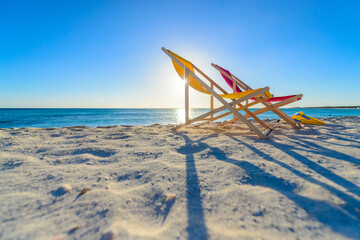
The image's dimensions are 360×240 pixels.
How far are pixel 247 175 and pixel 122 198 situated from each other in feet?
3.26

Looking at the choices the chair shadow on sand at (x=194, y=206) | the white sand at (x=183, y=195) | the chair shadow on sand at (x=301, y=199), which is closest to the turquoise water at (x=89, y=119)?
the white sand at (x=183, y=195)

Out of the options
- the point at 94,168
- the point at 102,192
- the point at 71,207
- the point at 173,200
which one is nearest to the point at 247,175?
the point at 173,200

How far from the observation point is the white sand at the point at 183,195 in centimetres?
79

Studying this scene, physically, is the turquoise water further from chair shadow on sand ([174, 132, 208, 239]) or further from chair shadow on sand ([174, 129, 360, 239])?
chair shadow on sand ([174, 129, 360, 239])

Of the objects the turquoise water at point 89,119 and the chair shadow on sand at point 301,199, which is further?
the turquoise water at point 89,119

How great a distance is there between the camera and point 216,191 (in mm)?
1120

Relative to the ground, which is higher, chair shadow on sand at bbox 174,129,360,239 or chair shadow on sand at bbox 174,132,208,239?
chair shadow on sand at bbox 174,129,360,239

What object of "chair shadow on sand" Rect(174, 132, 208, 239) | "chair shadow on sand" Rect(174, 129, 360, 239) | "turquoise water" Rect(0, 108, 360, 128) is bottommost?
"turquoise water" Rect(0, 108, 360, 128)

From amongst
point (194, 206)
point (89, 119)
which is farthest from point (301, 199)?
point (89, 119)

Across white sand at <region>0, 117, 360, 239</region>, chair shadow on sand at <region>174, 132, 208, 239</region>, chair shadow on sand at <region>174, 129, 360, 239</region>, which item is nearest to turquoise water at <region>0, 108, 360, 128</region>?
white sand at <region>0, 117, 360, 239</region>

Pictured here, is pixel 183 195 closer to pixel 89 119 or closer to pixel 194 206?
pixel 194 206

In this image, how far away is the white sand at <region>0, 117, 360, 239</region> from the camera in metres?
0.79

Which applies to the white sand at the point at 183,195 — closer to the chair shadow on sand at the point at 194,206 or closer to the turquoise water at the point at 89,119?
the chair shadow on sand at the point at 194,206

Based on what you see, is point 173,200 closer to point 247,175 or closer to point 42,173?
point 247,175
